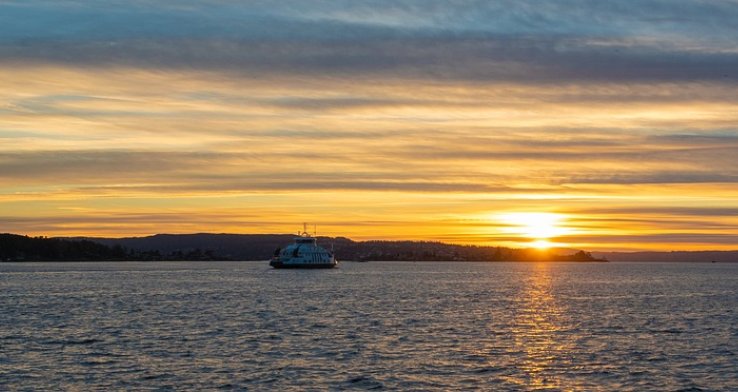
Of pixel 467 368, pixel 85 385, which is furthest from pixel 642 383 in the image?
pixel 85 385

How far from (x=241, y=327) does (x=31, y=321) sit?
17539 mm

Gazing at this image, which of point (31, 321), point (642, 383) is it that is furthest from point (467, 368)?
point (31, 321)

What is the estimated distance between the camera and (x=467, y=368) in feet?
160

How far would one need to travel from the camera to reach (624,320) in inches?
3110

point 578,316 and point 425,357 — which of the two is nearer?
point 425,357

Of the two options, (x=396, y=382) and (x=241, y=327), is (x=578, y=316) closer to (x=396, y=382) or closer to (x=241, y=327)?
(x=241, y=327)

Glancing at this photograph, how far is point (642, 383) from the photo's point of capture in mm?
44781

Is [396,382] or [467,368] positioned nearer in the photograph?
[396,382]

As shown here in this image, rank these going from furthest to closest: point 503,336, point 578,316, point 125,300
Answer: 1. point 125,300
2. point 578,316
3. point 503,336

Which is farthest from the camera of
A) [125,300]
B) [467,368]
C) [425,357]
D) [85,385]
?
[125,300]

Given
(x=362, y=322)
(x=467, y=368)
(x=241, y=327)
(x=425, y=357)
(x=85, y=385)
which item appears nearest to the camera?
(x=85, y=385)

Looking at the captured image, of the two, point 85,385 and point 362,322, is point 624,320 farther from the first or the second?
point 85,385

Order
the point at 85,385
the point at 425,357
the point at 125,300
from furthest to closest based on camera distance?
the point at 125,300 < the point at 425,357 < the point at 85,385

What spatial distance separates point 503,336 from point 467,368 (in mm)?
16477
